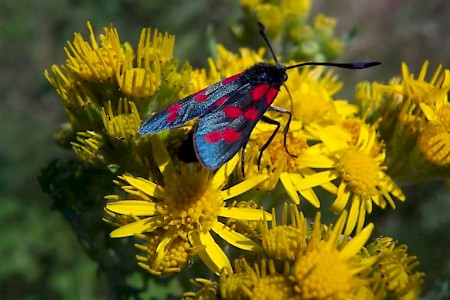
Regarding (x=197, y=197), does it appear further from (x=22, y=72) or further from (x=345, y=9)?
(x=345, y=9)

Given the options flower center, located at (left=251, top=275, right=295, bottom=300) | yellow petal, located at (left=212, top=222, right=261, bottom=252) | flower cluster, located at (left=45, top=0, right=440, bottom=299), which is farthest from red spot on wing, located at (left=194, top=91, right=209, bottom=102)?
flower center, located at (left=251, top=275, right=295, bottom=300)

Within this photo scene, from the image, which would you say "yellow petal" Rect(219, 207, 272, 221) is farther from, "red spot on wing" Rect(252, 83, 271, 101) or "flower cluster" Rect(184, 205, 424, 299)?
"red spot on wing" Rect(252, 83, 271, 101)

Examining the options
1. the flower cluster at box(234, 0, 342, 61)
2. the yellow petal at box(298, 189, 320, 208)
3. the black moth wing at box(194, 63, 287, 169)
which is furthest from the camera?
the flower cluster at box(234, 0, 342, 61)

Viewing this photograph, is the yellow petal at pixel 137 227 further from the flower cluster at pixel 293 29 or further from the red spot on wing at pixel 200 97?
the flower cluster at pixel 293 29

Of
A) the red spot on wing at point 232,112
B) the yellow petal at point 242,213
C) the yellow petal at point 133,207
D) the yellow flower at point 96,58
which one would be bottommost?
the yellow petal at point 242,213

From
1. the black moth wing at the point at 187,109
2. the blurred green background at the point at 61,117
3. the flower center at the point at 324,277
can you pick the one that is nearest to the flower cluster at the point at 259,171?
the flower center at the point at 324,277

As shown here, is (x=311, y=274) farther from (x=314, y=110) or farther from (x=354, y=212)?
(x=314, y=110)

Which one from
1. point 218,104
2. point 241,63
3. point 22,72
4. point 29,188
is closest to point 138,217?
point 218,104

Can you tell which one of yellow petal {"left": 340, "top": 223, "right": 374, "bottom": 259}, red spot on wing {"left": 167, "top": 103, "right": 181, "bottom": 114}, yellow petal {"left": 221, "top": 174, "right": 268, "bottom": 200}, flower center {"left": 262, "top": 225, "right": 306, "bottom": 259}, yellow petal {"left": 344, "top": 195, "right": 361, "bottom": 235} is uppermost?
red spot on wing {"left": 167, "top": 103, "right": 181, "bottom": 114}

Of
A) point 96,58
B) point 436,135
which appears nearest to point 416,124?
point 436,135
